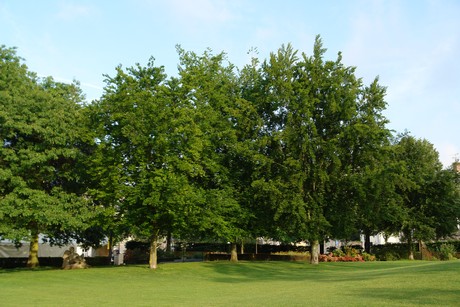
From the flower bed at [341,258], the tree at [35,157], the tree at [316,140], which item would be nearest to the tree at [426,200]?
the flower bed at [341,258]

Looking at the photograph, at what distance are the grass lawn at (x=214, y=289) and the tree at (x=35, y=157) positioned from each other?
11.9 ft

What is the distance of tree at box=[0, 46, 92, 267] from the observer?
91.1 feet

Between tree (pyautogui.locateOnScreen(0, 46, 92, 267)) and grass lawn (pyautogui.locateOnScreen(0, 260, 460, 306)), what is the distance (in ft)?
11.9

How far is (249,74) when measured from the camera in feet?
132

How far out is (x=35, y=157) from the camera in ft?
92.3

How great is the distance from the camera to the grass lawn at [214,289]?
12219 millimetres

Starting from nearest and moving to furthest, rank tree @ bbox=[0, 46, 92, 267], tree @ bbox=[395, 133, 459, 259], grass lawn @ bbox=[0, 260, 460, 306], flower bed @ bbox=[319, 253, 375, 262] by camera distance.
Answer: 1. grass lawn @ bbox=[0, 260, 460, 306]
2. tree @ bbox=[0, 46, 92, 267]
3. flower bed @ bbox=[319, 253, 375, 262]
4. tree @ bbox=[395, 133, 459, 259]

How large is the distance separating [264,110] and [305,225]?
9.94 meters

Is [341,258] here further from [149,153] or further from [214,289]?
[214,289]

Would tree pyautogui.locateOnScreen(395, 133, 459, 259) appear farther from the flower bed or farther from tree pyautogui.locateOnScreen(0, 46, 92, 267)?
tree pyautogui.locateOnScreen(0, 46, 92, 267)

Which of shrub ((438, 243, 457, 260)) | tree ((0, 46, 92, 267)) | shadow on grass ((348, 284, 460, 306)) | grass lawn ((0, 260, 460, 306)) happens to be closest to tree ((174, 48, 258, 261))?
grass lawn ((0, 260, 460, 306))

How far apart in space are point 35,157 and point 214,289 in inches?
599

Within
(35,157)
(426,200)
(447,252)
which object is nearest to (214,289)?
(35,157)

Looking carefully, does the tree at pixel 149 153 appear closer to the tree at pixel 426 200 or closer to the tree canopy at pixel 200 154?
the tree canopy at pixel 200 154
